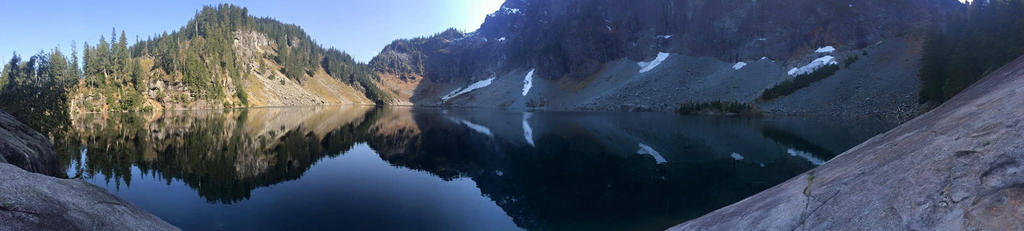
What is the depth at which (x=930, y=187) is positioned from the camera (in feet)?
17.5

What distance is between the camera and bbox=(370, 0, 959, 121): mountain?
9544 cm

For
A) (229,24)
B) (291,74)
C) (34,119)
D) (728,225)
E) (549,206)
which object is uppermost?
(229,24)

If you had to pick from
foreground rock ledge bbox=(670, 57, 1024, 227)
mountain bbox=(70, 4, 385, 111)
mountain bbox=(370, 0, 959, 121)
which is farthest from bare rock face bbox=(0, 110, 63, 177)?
mountain bbox=(70, 4, 385, 111)

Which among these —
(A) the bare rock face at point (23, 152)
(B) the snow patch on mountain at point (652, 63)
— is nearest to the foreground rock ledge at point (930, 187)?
(A) the bare rock face at point (23, 152)

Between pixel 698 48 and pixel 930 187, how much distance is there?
439 feet

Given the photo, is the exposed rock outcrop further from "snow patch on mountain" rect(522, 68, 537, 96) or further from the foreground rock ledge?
"snow patch on mountain" rect(522, 68, 537, 96)

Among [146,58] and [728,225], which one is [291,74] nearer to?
[146,58]

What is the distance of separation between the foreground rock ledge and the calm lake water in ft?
22.4

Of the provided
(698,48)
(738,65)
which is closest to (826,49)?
(738,65)

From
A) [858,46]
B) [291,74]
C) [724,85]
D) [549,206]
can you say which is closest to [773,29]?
[858,46]

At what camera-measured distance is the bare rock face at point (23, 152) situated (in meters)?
9.49

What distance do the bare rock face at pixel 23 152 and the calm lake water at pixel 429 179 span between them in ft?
9.97

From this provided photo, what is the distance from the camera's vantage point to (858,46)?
94188 mm

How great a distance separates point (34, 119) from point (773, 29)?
14094 cm
